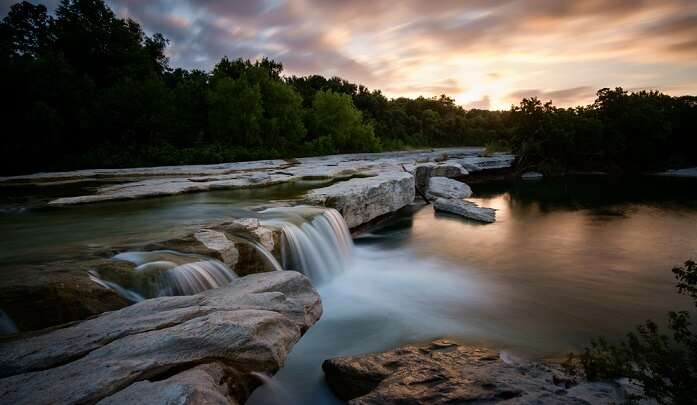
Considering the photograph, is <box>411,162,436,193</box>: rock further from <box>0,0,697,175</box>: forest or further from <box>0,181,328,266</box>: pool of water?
<box>0,0,697,175</box>: forest

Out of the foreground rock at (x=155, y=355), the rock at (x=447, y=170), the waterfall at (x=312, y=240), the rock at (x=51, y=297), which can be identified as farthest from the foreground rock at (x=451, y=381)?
the rock at (x=447, y=170)

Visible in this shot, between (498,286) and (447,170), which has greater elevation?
(447,170)

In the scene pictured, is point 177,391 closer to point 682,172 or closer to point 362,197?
point 362,197

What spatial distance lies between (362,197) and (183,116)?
2511cm

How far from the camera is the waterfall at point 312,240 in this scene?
264 inches

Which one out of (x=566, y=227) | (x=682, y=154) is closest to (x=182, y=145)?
(x=566, y=227)

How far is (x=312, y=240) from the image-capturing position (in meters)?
7.36

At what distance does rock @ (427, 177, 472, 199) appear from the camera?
17172 millimetres

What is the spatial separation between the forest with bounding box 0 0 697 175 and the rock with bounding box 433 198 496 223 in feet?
48.8

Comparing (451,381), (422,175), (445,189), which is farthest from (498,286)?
(422,175)

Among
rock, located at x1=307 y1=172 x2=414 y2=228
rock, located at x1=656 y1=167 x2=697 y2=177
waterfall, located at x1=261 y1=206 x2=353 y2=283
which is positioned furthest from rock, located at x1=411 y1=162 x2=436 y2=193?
rock, located at x1=656 y1=167 x2=697 y2=177

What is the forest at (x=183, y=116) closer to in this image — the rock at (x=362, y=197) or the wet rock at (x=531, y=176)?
the wet rock at (x=531, y=176)

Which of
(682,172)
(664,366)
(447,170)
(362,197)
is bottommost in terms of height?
(664,366)

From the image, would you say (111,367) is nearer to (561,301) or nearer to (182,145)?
(561,301)
